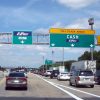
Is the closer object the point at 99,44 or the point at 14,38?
the point at 14,38

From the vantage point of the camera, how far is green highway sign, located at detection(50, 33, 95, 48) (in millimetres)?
57938

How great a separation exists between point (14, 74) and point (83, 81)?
7.75 metres

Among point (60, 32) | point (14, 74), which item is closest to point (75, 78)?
point (14, 74)

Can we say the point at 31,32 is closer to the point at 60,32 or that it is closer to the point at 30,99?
the point at 60,32

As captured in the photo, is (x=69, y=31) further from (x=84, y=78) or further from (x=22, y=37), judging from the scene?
(x=84, y=78)

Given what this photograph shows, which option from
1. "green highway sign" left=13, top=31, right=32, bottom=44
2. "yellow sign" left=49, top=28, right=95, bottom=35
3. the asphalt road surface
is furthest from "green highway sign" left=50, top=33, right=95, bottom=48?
the asphalt road surface

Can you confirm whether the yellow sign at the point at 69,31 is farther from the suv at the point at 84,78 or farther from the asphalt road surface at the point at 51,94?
the asphalt road surface at the point at 51,94

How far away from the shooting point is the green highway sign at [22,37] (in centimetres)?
5744

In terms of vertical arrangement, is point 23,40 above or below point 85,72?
above

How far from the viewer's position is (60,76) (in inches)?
2537

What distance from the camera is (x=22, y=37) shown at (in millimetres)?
57781

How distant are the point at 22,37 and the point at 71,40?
7.50 meters

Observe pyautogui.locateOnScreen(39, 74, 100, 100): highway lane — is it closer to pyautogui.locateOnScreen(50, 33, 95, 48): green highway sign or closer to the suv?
the suv

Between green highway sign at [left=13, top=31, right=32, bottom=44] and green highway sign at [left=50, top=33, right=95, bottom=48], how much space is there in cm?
351
